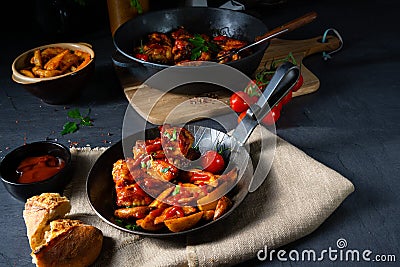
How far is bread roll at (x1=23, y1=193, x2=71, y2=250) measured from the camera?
166 centimetres

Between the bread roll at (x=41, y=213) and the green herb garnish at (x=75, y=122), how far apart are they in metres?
0.61

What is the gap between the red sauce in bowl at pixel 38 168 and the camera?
75.0 inches

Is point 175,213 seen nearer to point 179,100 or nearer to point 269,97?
point 269,97

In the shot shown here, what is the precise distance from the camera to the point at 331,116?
2430 millimetres

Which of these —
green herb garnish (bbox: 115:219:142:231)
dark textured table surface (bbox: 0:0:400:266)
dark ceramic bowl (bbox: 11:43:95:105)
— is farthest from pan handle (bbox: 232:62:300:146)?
dark ceramic bowl (bbox: 11:43:95:105)

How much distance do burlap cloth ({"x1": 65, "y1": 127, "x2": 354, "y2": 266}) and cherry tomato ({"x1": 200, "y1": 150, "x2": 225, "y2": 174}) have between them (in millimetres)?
149

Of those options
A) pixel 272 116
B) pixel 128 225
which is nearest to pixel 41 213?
pixel 128 225

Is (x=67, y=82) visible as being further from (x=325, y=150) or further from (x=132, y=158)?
(x=325, y=150)

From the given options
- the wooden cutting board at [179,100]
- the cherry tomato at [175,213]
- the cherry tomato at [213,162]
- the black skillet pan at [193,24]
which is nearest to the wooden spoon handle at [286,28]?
the black skillet pan at [193,24]

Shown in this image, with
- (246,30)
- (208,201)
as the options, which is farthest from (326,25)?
(208,201)

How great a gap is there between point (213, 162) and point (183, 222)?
0.32 m

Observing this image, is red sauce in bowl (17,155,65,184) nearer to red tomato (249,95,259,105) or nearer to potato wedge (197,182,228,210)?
potato wedge (197,182,228,210)

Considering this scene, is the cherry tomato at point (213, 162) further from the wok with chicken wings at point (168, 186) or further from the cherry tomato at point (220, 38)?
the cherry tomato at point (220, 38)

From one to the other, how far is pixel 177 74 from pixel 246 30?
2.00 ft
